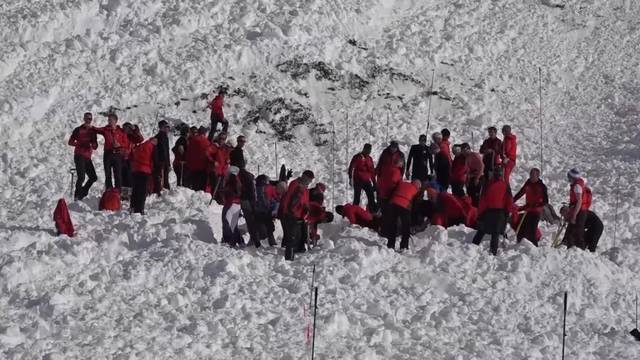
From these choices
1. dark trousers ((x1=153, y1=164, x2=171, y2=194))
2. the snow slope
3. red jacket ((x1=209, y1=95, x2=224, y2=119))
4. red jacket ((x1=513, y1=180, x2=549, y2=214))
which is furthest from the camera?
red jacket ((x1=209, y1=95, x2=224, y2=119))

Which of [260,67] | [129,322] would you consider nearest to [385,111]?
[260,67]

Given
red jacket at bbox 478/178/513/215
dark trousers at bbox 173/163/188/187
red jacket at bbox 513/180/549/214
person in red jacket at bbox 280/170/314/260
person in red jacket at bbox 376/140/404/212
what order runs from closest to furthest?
1. person in red jacket at bbox 280/170/314/260
2. red jacket at bbox 478/178/513/215
3. red jacket at bbox 513/180/549/214
4. person in red jacket at bbox 376/140/404/212
5. dark trousers at bbox 173/163/188/187

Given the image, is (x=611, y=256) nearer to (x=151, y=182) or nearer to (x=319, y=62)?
(x=151, y=182)

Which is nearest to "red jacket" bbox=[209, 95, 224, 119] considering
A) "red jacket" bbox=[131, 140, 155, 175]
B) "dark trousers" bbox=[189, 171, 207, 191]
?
"dark trousers" bbox=[189, 171, 207, 191]

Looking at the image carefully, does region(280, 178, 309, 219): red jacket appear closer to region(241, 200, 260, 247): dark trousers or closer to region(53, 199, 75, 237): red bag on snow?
region(241, 200, 260, 247): dark trousers

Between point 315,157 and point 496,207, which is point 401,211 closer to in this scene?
point 496,207
